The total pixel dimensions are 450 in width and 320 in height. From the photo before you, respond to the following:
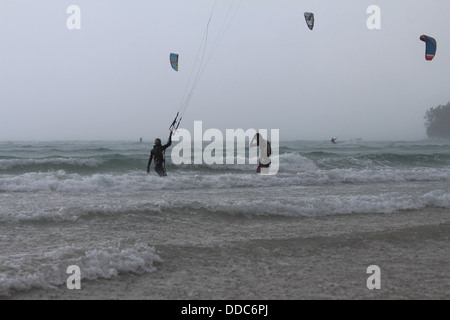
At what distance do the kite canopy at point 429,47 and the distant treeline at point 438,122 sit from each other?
9920 centimetres

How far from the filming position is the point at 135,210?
8.02m

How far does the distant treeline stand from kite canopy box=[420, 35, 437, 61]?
9920cm

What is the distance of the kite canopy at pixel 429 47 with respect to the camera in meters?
14.8

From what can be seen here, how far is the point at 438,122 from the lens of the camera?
106625 mm

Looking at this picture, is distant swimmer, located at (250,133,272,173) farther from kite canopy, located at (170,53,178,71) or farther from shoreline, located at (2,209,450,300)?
shoreline, located at (2,209,450,300)

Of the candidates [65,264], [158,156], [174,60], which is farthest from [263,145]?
[65,264]

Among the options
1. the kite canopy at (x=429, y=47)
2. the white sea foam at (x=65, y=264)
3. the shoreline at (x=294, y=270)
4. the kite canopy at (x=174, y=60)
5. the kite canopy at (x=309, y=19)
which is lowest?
the shoreline at (x=294, y=270)

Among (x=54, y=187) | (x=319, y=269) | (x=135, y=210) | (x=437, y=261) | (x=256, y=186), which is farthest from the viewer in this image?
(x=256, y=186)

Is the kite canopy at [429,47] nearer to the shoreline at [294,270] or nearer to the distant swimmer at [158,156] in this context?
the shoreline at [294,270]

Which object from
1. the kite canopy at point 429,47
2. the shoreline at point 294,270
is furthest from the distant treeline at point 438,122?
the shoreline at point 294,270
